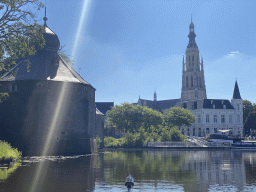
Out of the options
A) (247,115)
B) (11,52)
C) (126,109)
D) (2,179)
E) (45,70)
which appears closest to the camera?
(2,179)

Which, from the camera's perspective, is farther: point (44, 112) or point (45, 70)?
point (45, 70)

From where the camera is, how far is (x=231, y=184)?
A: 17078 mm

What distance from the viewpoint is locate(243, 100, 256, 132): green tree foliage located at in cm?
10541

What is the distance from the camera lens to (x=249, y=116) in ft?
348

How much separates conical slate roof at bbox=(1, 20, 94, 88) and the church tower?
362 ft

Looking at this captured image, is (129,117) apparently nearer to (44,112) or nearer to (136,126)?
(136,126)

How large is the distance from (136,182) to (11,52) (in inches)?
633

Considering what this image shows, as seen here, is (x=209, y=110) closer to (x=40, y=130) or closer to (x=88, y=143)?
(x=88, y=143)

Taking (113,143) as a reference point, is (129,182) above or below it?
below

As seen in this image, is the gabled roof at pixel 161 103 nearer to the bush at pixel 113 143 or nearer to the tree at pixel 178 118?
the tree at pixel 178 118

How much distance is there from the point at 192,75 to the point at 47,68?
116 m

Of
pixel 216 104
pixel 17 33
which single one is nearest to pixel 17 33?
pixel 17 33

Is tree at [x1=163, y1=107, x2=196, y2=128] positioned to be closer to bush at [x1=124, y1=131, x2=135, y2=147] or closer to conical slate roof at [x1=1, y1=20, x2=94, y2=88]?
bush at [x1=124, y1=131, x2=135, y2=147]

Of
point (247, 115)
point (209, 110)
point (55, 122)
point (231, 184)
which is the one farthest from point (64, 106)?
point (247, 115)
